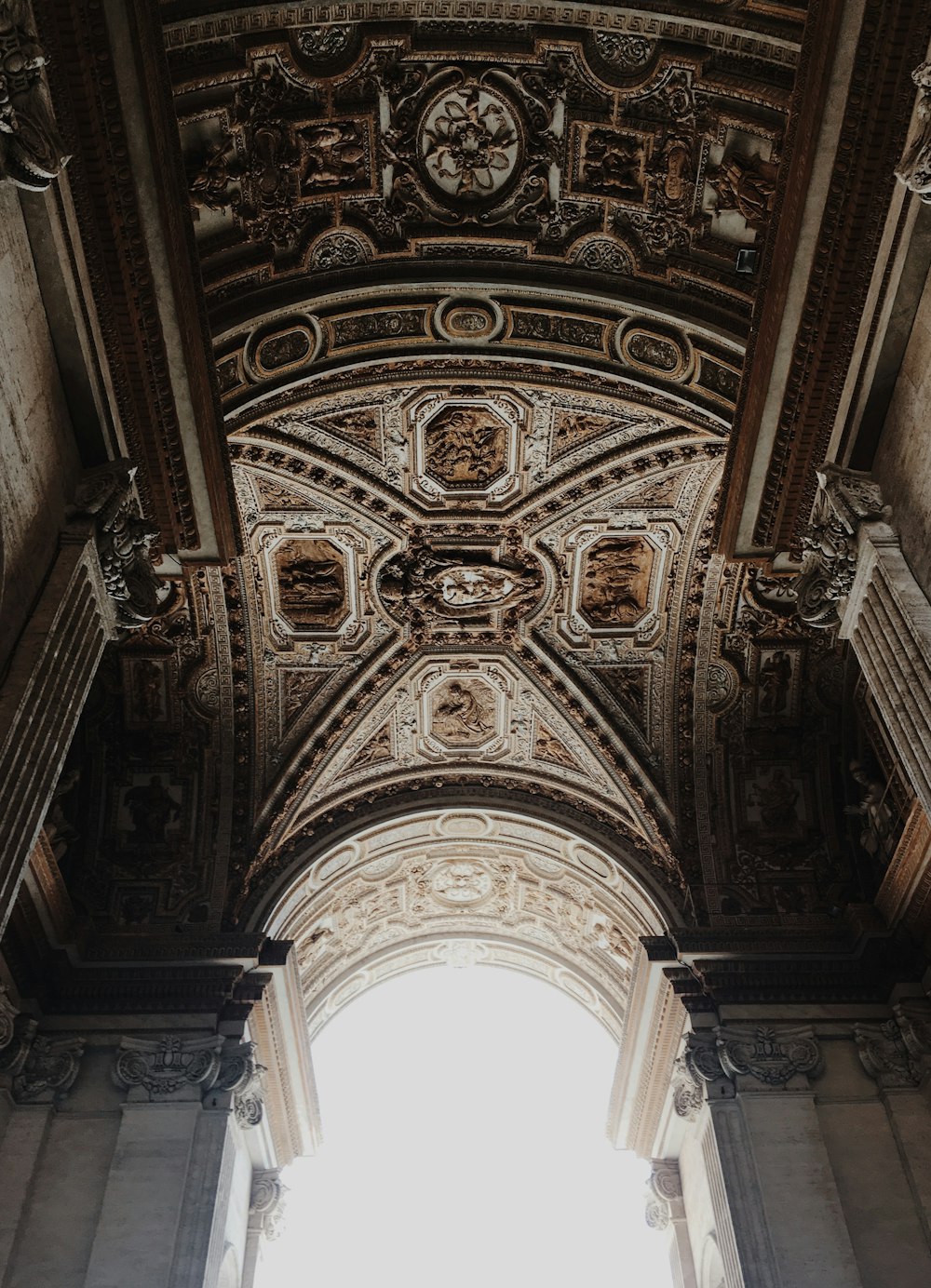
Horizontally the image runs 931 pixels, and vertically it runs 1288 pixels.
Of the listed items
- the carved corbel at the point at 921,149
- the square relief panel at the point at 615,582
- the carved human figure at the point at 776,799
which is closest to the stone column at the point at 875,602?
the carved corbel at the point at 921,149

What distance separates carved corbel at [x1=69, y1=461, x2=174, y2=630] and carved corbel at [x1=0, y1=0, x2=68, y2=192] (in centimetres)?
176

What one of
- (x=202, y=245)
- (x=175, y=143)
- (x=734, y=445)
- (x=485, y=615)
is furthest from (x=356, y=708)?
(x=175, y=143)

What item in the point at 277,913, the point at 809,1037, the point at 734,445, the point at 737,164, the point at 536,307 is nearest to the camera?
the point at 734,445

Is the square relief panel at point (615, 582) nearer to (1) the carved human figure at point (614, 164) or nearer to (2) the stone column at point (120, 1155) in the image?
(1) the carved human figure at point (614, 164)

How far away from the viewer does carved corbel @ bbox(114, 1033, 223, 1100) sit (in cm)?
1098

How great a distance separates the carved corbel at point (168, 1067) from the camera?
36.0 ft

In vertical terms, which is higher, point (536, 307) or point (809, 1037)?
point (536, 307)

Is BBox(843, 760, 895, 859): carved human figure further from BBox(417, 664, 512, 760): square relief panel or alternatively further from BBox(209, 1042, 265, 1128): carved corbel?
BBox(209, 1042, 265, 1128): carved corbel

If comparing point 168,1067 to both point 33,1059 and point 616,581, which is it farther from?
point 616,581

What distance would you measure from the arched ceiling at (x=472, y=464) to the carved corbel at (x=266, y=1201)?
106 inches

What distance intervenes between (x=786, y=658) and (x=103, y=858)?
7.67 metres

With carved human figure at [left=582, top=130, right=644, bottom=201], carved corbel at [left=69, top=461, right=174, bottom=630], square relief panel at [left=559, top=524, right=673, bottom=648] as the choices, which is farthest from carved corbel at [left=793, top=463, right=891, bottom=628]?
square relief panel at [left=559, top=524, right=673, bottom=648]

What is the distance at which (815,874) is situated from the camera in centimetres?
1310

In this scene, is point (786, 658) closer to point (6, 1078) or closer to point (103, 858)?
point (103, 858)
